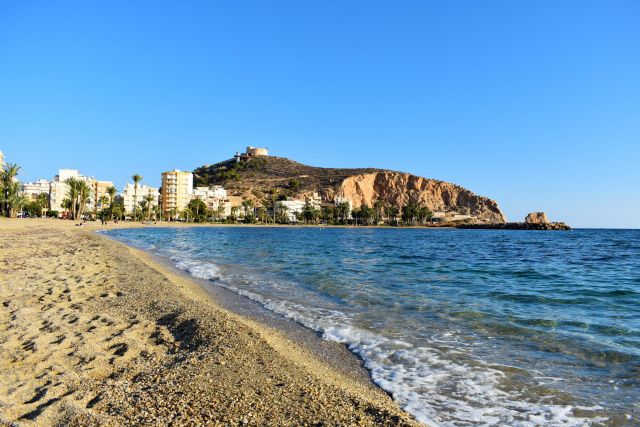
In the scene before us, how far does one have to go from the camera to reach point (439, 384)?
5441 millimetres

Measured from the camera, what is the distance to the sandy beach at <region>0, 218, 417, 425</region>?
392 cm

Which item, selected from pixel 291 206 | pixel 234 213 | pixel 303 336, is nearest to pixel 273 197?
pixel 291 206

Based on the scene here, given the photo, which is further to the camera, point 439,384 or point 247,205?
point 247,205

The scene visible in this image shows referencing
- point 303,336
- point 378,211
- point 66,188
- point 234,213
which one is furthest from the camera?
point 378,211

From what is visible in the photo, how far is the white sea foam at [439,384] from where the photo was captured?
4.52 m

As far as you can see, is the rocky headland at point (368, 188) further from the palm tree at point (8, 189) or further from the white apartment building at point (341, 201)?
the palm tree at point (8, 189)

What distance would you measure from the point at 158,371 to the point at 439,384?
3572mm

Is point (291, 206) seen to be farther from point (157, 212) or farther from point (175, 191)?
point (157, 212)

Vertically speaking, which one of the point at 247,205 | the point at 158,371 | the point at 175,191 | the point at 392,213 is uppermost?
the point at 175,191

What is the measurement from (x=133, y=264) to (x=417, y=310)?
11901 millimetres

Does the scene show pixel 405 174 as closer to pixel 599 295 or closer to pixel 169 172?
pixel 169 172

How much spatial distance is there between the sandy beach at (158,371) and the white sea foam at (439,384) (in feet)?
1.45

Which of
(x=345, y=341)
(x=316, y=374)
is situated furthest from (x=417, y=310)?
(x=316, y=374)

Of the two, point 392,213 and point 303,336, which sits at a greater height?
point 392,213
